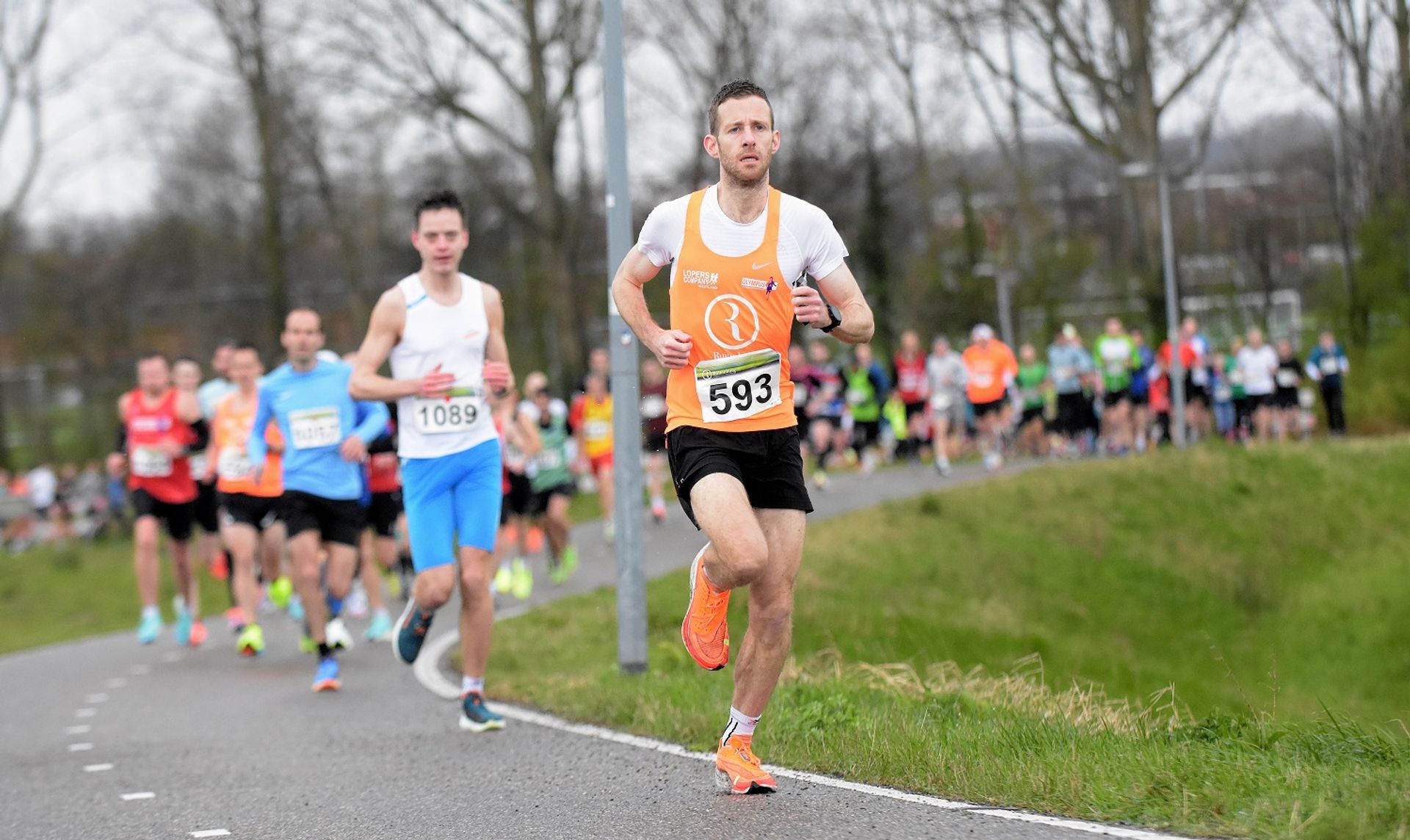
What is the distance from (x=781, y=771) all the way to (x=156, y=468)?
805 centimetres

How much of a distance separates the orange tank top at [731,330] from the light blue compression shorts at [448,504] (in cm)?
227

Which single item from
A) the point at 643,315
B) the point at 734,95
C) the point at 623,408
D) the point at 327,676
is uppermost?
the point at 734,95

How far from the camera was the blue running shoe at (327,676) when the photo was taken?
10.6 metres

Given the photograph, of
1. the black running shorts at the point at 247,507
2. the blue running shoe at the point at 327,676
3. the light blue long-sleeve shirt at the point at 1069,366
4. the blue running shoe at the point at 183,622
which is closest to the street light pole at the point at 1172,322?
the light blue long-sleeve shirt at the point at 1069,366

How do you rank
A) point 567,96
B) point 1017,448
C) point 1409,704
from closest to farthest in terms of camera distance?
point 1409,704 < point 1017,448 < point 567,96

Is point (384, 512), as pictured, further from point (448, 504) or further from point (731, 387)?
point (731, 387)

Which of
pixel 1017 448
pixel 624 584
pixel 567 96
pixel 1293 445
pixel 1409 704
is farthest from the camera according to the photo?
pixel 567 96

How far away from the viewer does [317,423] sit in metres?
10.8

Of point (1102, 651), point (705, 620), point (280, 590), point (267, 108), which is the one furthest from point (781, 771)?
point (267, 108)

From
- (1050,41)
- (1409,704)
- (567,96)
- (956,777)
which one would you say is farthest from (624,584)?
(1050,41)

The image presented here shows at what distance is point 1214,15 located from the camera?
106 feet

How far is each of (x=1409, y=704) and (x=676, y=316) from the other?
12.5 meters

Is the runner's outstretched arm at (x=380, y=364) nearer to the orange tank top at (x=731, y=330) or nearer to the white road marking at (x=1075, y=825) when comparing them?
the orange tank top at (x=731, y=330)

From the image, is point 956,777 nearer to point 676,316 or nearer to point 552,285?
point 676,316
